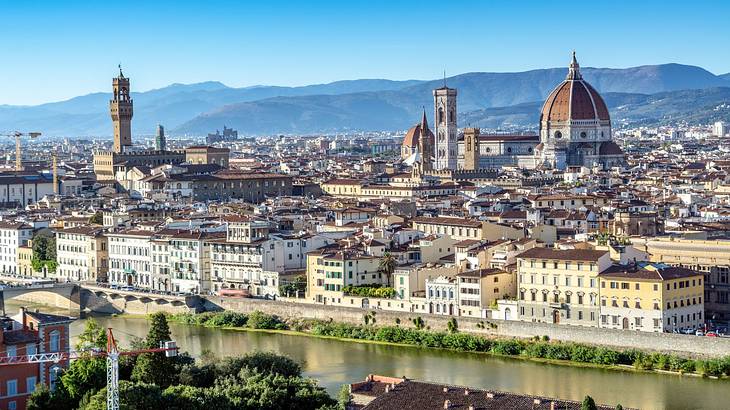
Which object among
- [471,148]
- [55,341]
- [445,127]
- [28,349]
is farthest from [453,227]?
[445,127]

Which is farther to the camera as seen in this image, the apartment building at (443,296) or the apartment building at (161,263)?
the apartment building at (161,263)

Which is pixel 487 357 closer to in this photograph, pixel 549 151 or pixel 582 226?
pixel 582 226

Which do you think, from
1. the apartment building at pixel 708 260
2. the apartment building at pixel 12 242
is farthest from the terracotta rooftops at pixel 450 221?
the apartment building at pixel 12 242

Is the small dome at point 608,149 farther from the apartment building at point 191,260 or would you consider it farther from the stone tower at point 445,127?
the apartment building at point 191,260

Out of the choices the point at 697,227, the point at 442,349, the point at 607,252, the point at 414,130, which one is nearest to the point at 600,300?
the point at 607,252

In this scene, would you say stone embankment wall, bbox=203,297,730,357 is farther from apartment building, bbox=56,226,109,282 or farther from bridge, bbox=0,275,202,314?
apartment building, bbox=56,226,109,282

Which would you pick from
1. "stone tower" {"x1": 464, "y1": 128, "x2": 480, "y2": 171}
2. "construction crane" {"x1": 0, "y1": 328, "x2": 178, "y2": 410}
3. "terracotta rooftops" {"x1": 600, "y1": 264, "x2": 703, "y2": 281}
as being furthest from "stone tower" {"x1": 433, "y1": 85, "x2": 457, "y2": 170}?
"construction crane" {"x1": 0, "y1": 328, "x2": 178, "y2": 410}
